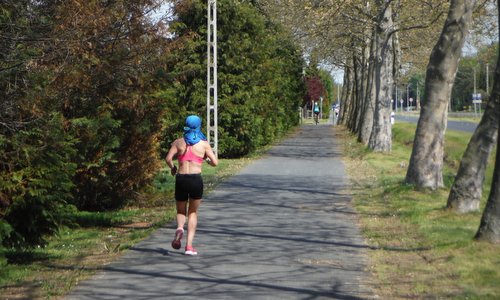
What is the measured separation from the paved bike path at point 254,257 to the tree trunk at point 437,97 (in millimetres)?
1745

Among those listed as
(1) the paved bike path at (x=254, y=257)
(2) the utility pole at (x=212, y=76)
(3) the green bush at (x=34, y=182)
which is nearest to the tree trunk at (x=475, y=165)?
(1) the paved bike path at (x=254, y=257)

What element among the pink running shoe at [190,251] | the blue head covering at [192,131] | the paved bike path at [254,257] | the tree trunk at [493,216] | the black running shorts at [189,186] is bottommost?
the paved bike path at [254,257]

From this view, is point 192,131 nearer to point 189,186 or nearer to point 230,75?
point 189,186

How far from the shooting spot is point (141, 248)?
38.0 feet

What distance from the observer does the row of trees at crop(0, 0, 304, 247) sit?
9477mm

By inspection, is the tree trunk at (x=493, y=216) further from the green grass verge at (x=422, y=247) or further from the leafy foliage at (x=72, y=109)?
the leafy foliage at (x=72, y=109)

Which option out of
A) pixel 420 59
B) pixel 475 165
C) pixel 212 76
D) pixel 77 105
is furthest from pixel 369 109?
pixel 77 105

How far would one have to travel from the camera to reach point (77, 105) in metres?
14.2

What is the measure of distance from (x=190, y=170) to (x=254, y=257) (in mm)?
1360

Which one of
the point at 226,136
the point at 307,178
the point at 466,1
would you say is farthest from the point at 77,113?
the point at 226,136

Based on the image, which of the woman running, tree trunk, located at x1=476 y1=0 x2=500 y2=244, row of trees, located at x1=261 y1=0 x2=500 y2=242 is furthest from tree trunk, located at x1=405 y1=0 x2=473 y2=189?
the woman running

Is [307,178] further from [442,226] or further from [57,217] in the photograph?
[57,217]

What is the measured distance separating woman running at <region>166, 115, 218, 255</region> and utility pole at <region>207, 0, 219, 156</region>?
667 inches

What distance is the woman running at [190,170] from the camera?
11.0 m
